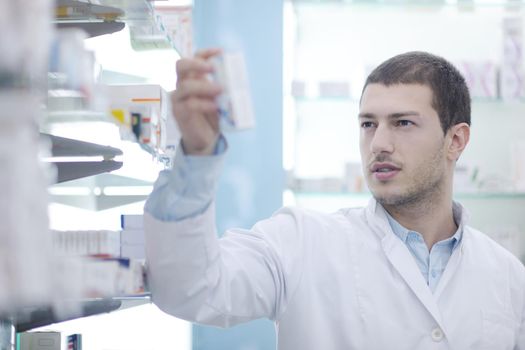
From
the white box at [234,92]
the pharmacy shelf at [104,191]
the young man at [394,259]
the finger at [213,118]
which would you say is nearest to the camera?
the white box at [234,92]

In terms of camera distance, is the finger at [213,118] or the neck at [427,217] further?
the neck at [427,217]

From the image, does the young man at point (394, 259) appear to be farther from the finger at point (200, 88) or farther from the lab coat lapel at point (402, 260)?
the finger at point (200, 88)

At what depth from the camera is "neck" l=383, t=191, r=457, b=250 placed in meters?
2.37

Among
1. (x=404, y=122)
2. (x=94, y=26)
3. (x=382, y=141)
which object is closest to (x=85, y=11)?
(x=94, y=26)

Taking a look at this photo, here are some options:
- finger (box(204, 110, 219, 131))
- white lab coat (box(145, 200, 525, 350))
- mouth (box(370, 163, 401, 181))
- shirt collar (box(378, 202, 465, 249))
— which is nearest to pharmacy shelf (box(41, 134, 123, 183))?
finger (box(204, 110, 219, 131))

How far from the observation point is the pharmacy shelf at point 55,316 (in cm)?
137

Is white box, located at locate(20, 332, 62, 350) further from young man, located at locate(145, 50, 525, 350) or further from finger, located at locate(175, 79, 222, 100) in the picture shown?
finger, located at locate(175, 79, 222, 100)

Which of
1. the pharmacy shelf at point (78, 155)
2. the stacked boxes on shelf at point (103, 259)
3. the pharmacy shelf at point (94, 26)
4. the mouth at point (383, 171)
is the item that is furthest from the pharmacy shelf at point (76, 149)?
the mouth at point (383, 171)

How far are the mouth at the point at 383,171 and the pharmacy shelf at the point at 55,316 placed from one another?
0.92 metres

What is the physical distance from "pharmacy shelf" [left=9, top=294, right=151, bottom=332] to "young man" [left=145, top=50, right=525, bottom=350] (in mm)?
183

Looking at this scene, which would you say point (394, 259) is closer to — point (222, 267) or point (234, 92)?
point (222, 267)

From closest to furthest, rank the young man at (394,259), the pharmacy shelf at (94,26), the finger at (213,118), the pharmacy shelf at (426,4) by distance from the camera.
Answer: the finger at (213,118), the pharmacy shelf at (94,26), the young man at (394,259), the pharmacy shelf at (426,4)

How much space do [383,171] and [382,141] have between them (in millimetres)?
88

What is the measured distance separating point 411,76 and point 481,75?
155 cm
